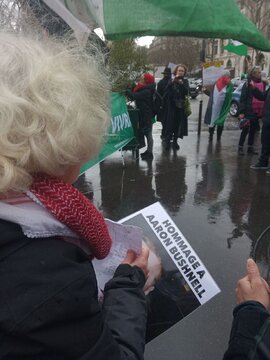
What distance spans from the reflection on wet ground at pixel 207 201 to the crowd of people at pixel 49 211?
1903 millimetres

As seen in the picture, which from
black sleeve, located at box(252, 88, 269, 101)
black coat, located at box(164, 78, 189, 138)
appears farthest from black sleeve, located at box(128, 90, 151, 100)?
black sleeve, located at box(252, 88, 269, 101)

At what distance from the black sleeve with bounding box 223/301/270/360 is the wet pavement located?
1.37 metres

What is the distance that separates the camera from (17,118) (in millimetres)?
801

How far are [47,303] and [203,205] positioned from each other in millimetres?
4541

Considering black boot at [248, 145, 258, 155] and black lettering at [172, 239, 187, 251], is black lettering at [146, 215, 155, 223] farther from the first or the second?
black boot at [248, 145, 258, 155]

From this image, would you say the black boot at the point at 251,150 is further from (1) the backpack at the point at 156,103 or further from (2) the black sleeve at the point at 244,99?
(1) the backpack at the point at 156,103

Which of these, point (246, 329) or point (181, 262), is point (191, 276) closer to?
point (181, 262)

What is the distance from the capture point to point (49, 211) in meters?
0.85

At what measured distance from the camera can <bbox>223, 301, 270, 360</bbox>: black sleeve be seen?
1.17 meters

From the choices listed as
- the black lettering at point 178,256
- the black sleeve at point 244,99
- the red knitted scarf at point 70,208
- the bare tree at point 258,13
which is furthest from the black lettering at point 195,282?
the bare tree at point 258,13

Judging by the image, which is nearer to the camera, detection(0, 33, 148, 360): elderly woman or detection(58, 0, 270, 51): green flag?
detection(0, 33, 148, 360): elderly woman

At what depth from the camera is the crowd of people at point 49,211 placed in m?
0.75

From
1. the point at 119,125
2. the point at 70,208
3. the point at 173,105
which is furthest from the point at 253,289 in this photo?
the point at 173,105

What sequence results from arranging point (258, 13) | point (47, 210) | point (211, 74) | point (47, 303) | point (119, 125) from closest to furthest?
point (47, 303)
point (47, 210)
point (119, 125)
point (211, 74)
point (258, 13)
